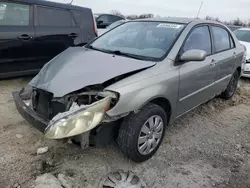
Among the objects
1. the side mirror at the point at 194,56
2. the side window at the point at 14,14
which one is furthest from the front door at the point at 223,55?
the side window at the point at 14,14

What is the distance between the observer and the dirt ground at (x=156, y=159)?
2.70 metres

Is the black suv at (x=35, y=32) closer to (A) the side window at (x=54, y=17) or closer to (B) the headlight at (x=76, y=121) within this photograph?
(A) the side window at (x=54, y=17)

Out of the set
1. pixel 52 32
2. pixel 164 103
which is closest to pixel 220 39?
pixel 164 103

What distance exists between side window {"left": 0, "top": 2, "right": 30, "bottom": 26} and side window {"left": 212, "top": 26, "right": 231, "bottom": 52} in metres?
3.35

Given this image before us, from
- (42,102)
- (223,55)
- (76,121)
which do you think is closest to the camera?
(76,121)

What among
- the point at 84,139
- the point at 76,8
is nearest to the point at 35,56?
the point at 76,8

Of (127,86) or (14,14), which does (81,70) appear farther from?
(14,14)

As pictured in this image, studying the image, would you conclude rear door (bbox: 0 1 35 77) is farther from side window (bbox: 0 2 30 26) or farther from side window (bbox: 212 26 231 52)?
side window (bbox: 212 26 231 52)

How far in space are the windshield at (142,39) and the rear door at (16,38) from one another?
1717 mm

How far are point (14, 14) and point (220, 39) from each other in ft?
11.9

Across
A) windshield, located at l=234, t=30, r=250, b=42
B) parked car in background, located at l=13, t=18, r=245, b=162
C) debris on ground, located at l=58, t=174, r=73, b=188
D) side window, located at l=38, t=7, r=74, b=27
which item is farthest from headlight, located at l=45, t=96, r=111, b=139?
windshield, located at l=234, t=30, r=250, b=42

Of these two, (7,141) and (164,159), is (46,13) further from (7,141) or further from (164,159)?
(164,159)

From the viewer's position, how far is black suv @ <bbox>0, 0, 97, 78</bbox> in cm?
474

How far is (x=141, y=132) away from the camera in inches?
111
